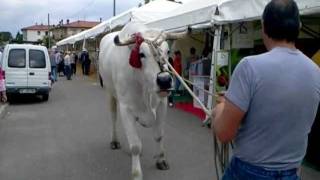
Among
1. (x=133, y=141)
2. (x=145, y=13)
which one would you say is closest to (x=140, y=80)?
(x=133, y=141)

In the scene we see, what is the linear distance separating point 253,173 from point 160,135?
14.9 feet

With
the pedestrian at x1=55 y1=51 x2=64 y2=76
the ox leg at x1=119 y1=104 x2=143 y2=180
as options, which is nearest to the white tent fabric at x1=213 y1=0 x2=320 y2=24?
the ox leg at x1=119 y1=104 x2=143 y2=180

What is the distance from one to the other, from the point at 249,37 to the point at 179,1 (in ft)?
41.7

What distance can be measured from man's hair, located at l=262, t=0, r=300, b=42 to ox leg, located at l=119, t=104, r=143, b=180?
411cm

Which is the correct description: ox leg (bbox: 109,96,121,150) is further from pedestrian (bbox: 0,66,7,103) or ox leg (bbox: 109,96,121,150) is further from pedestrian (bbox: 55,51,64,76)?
pedestrian (bbox: 55,51,64,76)

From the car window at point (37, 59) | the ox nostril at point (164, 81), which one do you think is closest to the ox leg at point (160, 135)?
the ox nostril at point (164, 81)

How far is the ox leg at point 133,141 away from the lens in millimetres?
6574

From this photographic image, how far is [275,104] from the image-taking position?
9.02ft

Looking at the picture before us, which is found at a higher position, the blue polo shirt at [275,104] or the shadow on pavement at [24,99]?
the blue polo shirt at [275,104]

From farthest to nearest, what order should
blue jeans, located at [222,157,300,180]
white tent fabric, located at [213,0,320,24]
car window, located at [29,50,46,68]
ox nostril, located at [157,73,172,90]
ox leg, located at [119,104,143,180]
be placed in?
car window, located at [29,50,46,68] < white tent fabric, located at [213,0,320,24] < ox leg, located at [119,104,143,180] < ox nostril, located at [157,73,172,90] < blue jeans, located at [222,157,300,180]

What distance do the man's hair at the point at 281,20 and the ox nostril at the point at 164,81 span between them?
3.22 m

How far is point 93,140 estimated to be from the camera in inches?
395

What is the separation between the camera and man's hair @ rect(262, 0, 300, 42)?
8.94 feet

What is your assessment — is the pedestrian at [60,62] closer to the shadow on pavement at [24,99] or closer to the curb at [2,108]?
the shadow on pavement at [24,99]
